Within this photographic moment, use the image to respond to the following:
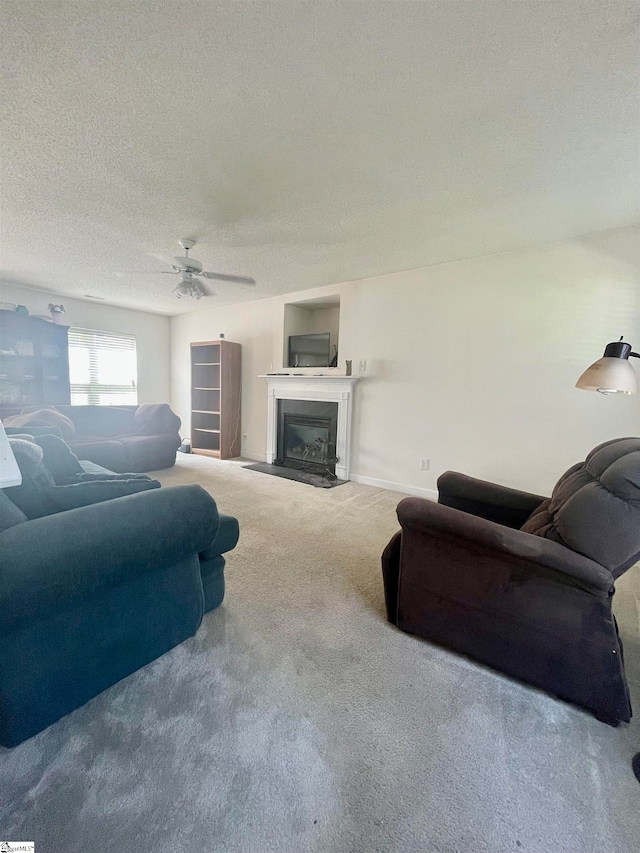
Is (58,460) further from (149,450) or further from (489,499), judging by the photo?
(149,450)

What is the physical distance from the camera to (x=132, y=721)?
1.16m

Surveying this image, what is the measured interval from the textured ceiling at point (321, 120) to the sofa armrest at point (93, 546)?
1771 millimetres

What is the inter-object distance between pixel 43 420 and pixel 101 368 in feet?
7.22

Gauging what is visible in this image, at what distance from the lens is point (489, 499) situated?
76.1 inches

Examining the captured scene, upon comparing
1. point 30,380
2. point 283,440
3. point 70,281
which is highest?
point 70,281

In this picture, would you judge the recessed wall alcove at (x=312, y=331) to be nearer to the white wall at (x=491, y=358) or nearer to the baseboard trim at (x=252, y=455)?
the white wall at (x=491, y=358)

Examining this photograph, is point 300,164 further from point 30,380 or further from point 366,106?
point 30,380

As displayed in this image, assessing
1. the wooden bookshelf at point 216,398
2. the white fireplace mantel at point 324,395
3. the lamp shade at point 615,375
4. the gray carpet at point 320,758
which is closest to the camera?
the gray carpet at point 320,758

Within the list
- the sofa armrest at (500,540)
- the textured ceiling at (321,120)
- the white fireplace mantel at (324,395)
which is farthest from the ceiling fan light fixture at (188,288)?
the sofa armrest at (500,540)

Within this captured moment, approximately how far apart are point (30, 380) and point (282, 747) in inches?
217

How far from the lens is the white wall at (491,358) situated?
2.73 metres

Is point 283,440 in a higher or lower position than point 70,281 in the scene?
lower

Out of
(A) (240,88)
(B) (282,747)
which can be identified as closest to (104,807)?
(B) (282,747)

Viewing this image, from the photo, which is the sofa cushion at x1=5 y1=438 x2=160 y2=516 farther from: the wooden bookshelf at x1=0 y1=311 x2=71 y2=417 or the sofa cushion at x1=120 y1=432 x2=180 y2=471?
the wooden bookshelf at x1=0 y1=311 x2=71 y2=417
